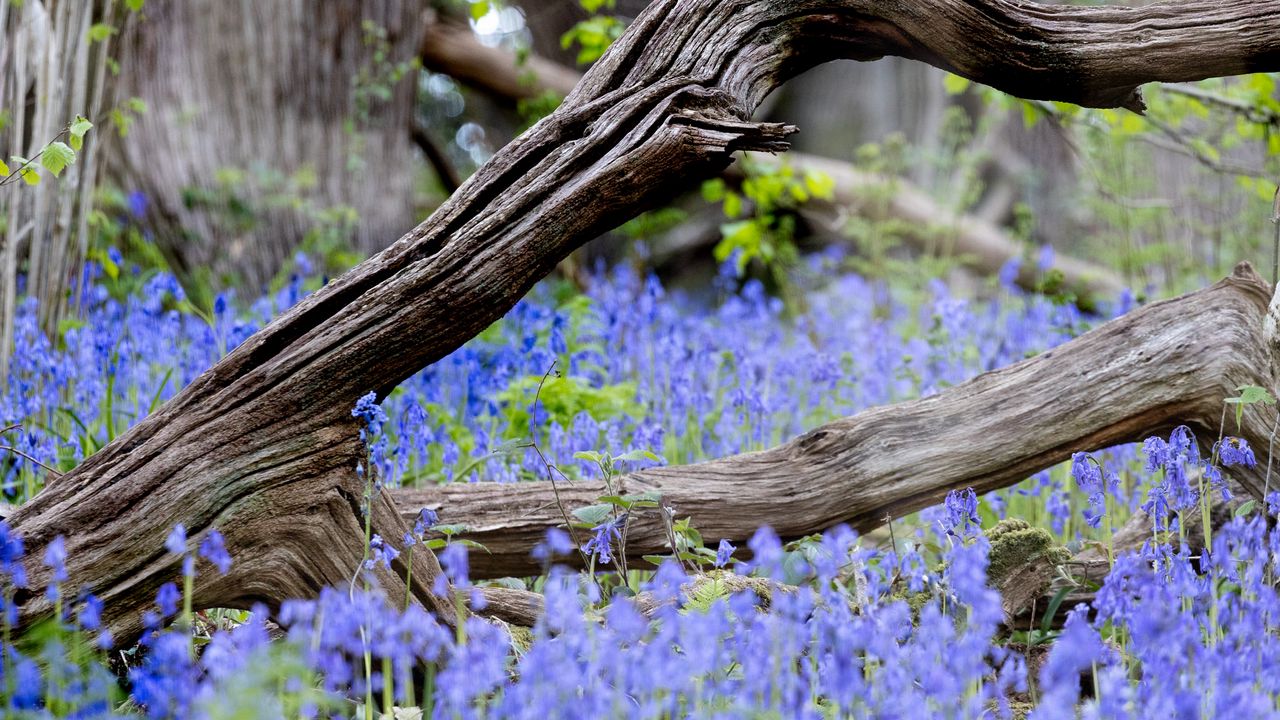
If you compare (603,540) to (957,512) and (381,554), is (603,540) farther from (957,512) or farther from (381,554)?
(957,512)

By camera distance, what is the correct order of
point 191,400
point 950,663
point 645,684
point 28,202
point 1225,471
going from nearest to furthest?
point 645,684
point 950,663
point 191,400
point 1225,471
point 28,202

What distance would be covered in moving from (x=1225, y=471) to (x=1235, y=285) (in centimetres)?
54

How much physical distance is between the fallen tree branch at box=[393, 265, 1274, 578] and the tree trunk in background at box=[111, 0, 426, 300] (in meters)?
4.51

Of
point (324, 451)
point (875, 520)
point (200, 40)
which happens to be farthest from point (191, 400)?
point (200, 40)

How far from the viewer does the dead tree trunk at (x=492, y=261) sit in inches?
95.5

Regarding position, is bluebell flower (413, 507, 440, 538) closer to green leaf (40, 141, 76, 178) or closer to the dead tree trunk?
the dead tree trunk

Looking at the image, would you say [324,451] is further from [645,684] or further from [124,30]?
[124,30]

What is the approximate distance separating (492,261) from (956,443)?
58.1 inches

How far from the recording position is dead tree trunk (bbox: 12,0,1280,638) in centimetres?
Result: 243

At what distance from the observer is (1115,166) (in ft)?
23.3

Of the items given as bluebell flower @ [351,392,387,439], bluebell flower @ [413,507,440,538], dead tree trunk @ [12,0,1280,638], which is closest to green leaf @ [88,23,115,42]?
dead tree trunk @ [12,0,1280,638]

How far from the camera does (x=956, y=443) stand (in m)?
3.18

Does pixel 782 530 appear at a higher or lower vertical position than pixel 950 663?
higher

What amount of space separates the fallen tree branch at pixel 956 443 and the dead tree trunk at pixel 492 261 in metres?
0.03
